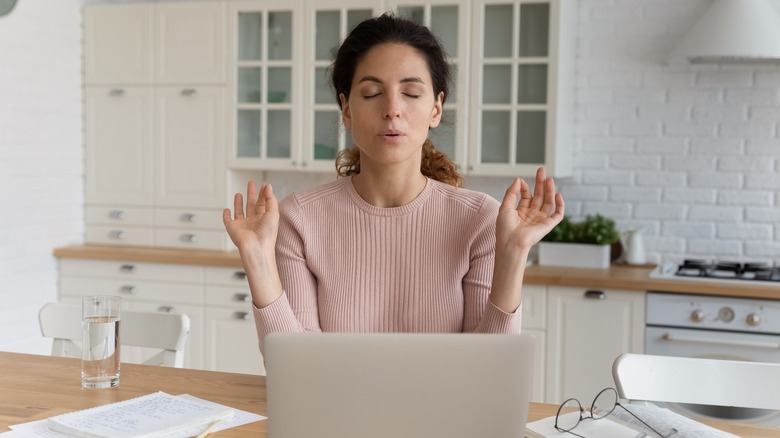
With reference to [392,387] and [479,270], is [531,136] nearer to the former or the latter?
[479,270]

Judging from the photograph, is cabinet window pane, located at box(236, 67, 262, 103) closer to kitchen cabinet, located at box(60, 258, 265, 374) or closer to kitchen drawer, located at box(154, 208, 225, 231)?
kitchen drawer, located at box(154, 208, 225, 231)

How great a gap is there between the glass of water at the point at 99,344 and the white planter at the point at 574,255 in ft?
7.50

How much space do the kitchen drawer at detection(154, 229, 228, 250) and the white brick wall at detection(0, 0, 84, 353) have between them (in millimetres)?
442

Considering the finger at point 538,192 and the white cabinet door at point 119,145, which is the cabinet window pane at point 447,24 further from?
the finger at point 538,192

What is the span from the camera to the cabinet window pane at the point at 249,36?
13.6ft

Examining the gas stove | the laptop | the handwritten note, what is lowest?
the handwritten note

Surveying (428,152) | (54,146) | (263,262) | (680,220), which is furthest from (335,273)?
(54,146)

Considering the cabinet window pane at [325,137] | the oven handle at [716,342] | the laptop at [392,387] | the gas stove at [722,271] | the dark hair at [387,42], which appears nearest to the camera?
the laptop at [392,387]

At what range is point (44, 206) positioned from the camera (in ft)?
13.7

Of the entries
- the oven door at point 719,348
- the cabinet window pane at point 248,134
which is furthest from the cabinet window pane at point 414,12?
the oven door at point 719,348

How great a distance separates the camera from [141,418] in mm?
1619

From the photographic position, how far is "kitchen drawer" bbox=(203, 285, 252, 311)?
3967mm

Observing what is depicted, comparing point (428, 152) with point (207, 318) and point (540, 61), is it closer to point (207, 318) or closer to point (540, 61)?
point (540, 61)

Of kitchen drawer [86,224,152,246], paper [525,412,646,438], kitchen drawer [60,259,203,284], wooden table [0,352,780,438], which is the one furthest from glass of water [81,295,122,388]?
kitchen drawer [86,224,152,246]
